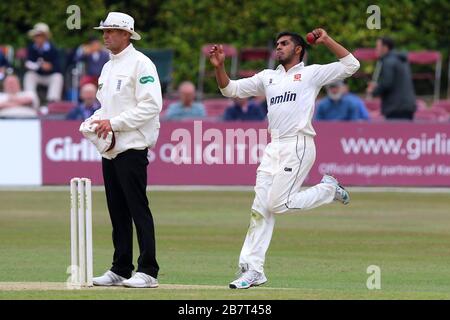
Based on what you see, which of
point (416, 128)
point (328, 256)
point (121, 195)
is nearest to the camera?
point (121, 195)

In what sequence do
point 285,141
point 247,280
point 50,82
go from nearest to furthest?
point 247,280
point 285,141
point 50,82

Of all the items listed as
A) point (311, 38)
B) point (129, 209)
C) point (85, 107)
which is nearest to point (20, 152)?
point (85, 107)

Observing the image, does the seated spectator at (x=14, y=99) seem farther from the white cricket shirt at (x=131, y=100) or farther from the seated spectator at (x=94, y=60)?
the white cricket shirt at (x=131, y=100)

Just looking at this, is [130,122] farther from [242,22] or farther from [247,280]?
[242,22]

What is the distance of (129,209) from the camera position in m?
11.7

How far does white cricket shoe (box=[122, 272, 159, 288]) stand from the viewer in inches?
458

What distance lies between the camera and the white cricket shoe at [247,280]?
460 inches

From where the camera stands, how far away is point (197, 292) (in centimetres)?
1110

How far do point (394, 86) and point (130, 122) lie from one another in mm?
12792

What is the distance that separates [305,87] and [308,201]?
95cm

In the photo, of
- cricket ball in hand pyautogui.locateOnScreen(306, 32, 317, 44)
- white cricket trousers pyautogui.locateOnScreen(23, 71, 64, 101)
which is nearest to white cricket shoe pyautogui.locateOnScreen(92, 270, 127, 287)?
cricket ball in hand pyautogui.locateOnScreen(306, 32, 317, 44)
